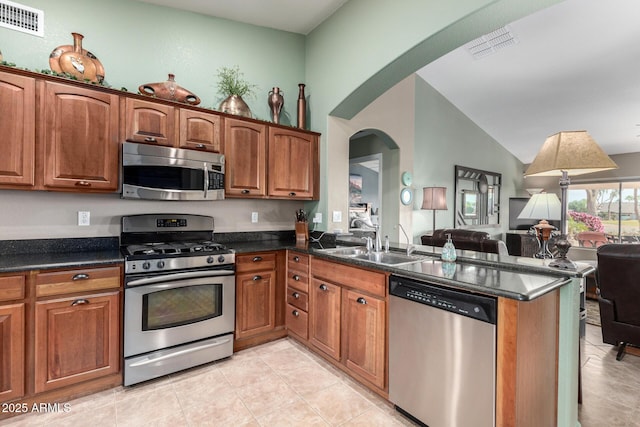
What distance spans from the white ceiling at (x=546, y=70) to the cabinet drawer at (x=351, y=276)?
107 inches

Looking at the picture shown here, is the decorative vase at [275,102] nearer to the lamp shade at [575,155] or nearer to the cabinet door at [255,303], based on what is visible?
the cabinet door at [255,303]

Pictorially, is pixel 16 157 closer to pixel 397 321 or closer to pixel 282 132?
pixel 282 132

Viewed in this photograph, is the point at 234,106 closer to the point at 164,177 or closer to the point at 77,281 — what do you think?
the point at 164,177

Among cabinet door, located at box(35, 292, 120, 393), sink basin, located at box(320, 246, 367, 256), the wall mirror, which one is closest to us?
cabinet door, located at box(35, 292, 120, 393)

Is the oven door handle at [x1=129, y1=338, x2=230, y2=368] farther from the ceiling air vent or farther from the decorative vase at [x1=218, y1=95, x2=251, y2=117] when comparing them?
the ceiling air vent

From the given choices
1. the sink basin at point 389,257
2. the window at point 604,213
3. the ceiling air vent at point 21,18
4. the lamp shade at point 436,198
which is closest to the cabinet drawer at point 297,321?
the sink basin at point 389,257

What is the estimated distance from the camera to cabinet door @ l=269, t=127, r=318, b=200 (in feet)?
10.7

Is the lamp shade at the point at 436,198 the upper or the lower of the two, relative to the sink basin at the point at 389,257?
upper

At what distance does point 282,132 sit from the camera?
3.30m

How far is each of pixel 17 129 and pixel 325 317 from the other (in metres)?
2.59

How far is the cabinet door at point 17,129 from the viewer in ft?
6.64

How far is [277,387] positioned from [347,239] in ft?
5.03

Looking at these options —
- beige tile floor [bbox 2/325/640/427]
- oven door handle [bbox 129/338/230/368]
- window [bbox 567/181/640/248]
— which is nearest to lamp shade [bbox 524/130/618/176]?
beige tile floor [bbox 2/325/640/427]

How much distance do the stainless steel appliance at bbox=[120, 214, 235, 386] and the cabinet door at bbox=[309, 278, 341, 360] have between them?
28.1 inches
